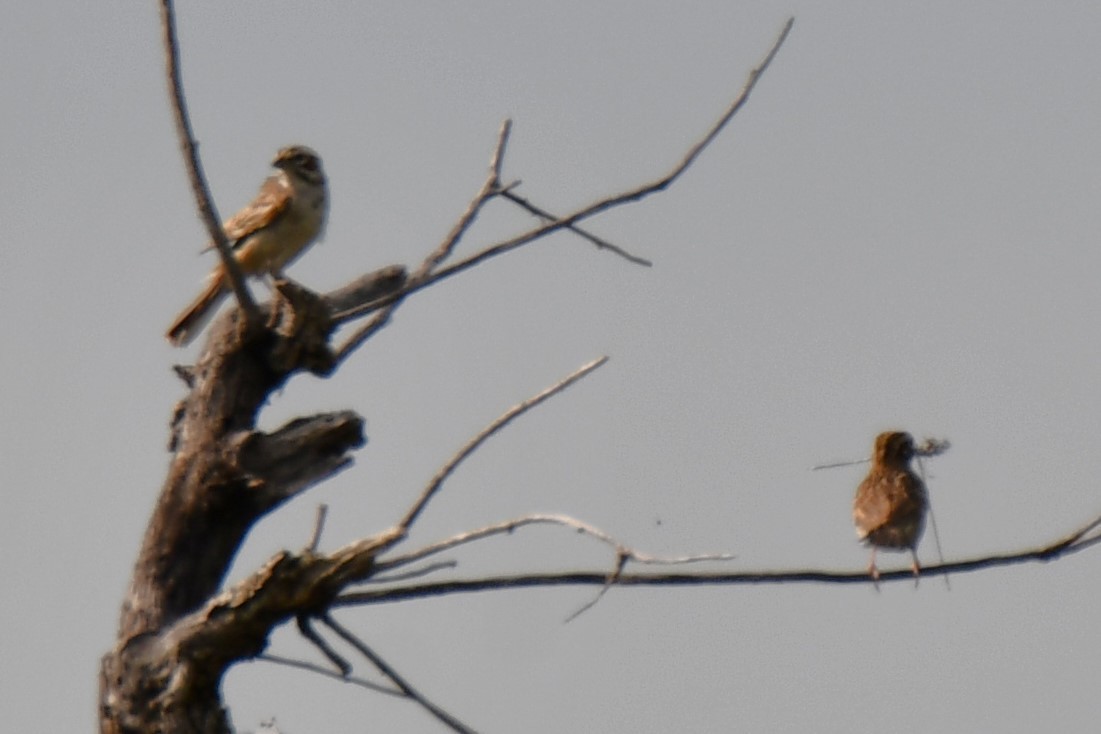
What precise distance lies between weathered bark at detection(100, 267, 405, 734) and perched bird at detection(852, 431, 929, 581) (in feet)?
10.7

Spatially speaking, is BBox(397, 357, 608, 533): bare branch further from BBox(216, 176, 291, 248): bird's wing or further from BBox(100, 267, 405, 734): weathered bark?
BBox(216, 176, 291, 248): bird's wing

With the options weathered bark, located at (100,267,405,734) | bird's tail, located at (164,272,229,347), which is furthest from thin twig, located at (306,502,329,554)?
bird's tail, located at (164,272,229,347)

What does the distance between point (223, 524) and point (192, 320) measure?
2.94 meters

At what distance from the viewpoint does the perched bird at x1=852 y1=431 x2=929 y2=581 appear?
8.17 m

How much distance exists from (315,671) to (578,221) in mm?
1560

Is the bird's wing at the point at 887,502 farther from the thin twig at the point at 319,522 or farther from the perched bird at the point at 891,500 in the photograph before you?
the thin twig at the point at 319,522

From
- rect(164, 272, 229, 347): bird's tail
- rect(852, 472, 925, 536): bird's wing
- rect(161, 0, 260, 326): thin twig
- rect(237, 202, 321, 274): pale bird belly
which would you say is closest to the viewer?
rect(161, 0, 260, 326): thin twig

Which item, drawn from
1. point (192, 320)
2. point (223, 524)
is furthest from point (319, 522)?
point (192, 320)

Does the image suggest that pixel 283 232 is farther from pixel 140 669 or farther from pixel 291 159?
pixel 140 669

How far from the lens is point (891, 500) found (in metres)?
8.29

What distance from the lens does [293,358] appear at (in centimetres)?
549

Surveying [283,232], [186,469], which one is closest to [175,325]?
[283,232]

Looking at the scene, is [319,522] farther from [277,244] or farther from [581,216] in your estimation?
[277,244]

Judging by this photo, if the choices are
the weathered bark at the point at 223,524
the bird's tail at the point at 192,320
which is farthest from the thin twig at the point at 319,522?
the bird's tail at the point at 192,320
